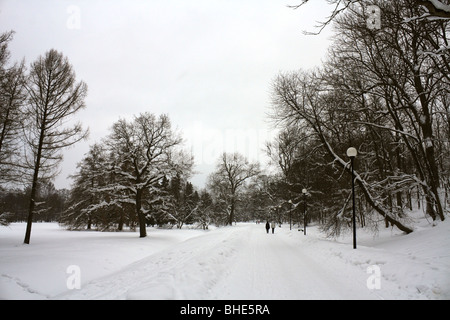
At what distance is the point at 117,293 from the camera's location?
17.9 ft

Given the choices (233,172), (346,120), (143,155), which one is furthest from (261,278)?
(233,172)

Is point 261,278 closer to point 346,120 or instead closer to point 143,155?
point 346,120

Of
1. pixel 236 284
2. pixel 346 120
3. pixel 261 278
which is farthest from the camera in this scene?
pixel 346 120

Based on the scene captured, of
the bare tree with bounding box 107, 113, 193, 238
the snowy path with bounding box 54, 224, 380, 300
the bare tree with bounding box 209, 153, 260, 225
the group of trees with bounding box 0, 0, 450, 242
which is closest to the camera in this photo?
the snowy path with bounding box 54, 224, 380, 300

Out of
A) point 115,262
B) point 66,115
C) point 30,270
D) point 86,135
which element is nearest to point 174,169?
point 86,135

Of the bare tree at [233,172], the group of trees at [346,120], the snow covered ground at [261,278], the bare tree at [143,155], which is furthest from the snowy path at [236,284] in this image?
the bare tree at [233,172]

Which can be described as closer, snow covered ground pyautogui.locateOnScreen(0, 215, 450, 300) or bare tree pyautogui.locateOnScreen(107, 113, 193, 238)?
snow covered ground pyautogui.locateOnScreen(0, 215, 450, 300)

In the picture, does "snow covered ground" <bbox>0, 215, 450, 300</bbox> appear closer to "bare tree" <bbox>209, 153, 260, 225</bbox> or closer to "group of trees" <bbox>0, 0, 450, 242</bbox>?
"group of trees" <bbox>0, 0, 450, 242</bbox>

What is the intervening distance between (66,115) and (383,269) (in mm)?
19997

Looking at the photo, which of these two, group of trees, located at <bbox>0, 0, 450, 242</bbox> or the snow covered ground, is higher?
group of trees, located at <bbox>0, 0, 450, 242</bbox>

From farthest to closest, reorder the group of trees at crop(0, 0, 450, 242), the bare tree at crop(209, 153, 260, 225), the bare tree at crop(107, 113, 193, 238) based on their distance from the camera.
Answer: the bare tree at crop(209, 153, 260, 225), the bare tree at crop(107, 113, 193, 238), the group of trees at crop(0, 0, 450, 242)

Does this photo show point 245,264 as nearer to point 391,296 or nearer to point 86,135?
point 391,296

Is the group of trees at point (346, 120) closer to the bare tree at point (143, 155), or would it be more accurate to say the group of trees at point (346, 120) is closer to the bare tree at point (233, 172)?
the bare tree at point (143, 155)

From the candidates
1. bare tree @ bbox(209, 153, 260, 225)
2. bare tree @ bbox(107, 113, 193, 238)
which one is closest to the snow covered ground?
bare tree @ bbox(107, 113, 193, 238)
